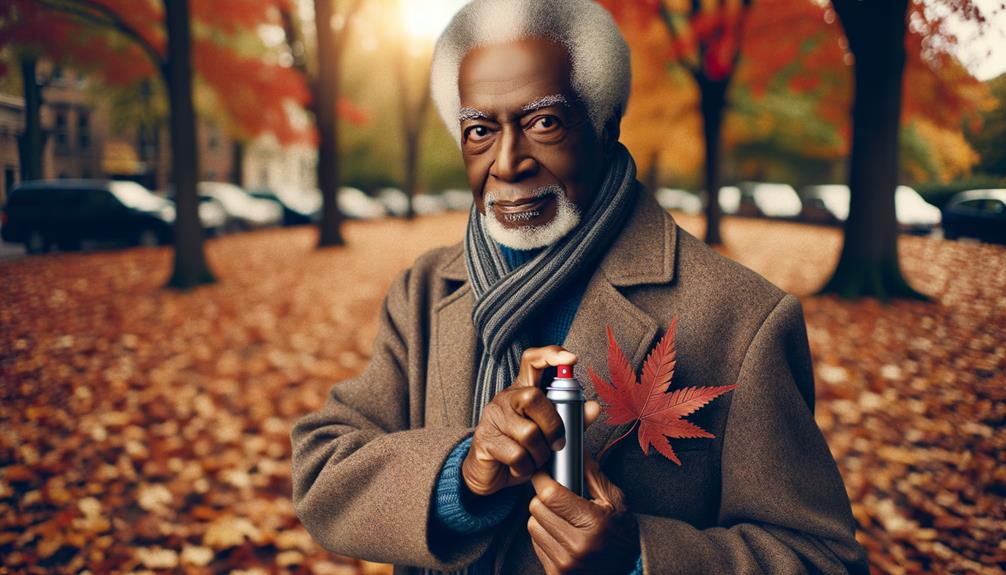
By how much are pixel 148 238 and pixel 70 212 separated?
1984 mm

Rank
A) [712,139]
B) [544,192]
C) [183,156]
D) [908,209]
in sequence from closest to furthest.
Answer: [544,192], [908,209], [183,156], [712,139]

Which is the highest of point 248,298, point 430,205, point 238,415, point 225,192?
point 430,205

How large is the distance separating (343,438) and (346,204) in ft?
106

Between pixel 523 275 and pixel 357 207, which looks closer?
pixel 523 275

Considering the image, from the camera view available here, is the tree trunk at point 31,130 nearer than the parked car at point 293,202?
Yes

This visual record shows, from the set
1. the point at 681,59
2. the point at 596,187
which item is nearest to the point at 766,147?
the point at 681,59

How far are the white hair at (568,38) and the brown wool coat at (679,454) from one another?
301 millimetres

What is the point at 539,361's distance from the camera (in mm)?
1156

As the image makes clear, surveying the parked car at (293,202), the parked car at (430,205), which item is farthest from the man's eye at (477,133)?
the parked car at (430,205)

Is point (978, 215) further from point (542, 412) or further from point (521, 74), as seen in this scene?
point (542, 412)

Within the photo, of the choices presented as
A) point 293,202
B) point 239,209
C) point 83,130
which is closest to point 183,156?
point 83,130

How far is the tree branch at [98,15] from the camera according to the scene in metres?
→ 3.51

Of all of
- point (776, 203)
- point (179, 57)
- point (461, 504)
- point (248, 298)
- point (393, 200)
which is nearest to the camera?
point (461, 504)

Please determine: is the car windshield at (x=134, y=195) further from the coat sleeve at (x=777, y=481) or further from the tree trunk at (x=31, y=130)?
the coat sleeve at (x=777, y=481)
